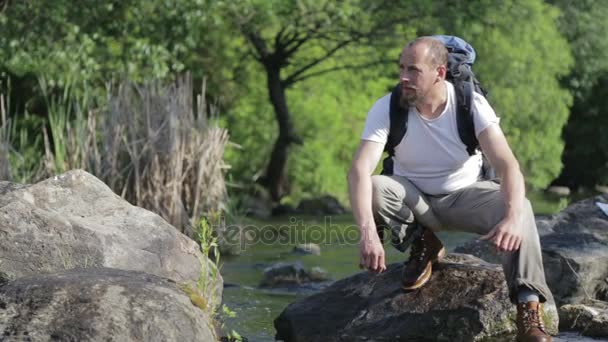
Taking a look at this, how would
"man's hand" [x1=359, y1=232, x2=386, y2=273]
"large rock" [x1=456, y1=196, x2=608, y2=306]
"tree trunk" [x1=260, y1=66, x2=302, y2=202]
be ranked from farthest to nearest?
"tree trunk" [x1=260, y1=66, x2=302, y2=202], "large rock" [x1=456, y1=196, x2=608, y2=306], "man's hand" [x1=359, y1=232, x2=386, y2=273]

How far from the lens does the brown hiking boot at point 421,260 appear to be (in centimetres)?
693

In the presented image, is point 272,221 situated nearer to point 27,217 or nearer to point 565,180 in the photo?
point 27,217

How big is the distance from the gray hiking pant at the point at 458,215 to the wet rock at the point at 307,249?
28.3 ft

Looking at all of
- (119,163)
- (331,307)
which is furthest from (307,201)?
(331,307)

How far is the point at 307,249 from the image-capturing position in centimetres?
1562

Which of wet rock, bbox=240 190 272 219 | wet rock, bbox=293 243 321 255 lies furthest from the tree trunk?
wet rock, bbox=293 243 321 255

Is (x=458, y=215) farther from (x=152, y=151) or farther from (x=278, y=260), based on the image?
(x=278, y=260)

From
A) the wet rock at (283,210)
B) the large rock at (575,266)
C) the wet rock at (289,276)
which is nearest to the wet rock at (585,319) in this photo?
the large rock at (575,266)

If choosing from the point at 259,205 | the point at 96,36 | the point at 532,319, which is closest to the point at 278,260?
the point at 96,36

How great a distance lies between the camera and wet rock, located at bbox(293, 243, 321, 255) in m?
15.5

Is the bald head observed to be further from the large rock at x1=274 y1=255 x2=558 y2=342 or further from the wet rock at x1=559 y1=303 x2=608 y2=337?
the wet rock at x1=559 y1=303 x2=608 y2=337

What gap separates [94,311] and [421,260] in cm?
245

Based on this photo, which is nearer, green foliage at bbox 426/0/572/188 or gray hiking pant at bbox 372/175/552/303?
gray hiking pant at bbox 372/175/552/303

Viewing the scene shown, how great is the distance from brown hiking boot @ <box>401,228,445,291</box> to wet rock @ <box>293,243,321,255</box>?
8.36 meters
